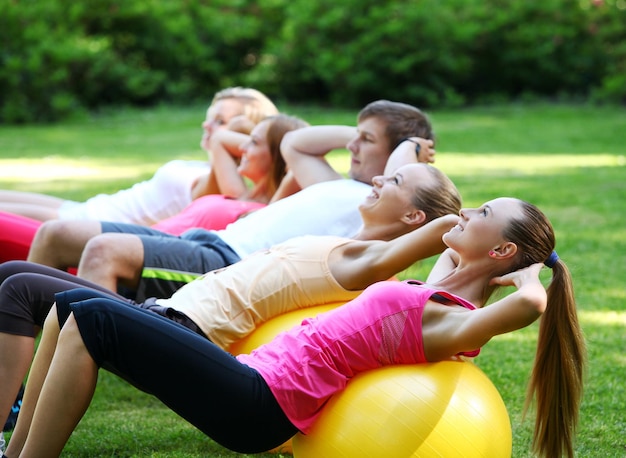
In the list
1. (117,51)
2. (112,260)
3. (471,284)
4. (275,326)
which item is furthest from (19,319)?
(117,51)

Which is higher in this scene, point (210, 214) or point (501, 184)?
point (210, 214)

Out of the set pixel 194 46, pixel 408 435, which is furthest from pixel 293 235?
pixel 194 46

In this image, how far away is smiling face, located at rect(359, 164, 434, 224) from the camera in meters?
4.05

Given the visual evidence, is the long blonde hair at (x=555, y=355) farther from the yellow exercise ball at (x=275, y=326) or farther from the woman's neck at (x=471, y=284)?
the yellow exercise ball at (x=275, y=326)

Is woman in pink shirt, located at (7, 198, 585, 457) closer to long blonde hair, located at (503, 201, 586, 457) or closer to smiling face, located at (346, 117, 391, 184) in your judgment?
long blonde hair, located at (503, 201, 586, 457)

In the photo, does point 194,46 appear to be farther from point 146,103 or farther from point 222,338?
point 222,338

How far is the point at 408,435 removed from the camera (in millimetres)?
3125

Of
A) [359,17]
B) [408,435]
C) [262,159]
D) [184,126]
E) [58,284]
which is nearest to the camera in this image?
[408,435]

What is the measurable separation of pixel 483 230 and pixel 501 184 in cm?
685

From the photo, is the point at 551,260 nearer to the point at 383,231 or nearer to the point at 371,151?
the point at 383,231

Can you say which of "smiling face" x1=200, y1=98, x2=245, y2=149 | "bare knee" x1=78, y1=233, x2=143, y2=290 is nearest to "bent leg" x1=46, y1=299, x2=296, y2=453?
"bare knee" x1=78, y1=233, x2=143, y2=290

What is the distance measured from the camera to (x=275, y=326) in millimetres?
3834

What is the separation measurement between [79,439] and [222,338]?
77 centimetres

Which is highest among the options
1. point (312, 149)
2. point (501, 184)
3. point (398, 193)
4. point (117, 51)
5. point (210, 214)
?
point (398, 193)
